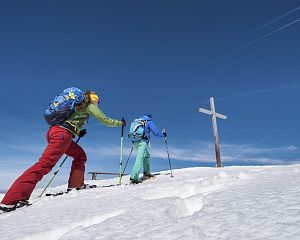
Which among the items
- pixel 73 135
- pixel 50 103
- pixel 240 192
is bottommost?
pixel 240 192

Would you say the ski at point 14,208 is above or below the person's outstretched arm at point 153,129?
below

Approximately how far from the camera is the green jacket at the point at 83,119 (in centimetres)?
627

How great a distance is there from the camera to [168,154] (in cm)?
1230

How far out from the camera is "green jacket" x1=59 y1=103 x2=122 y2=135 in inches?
247

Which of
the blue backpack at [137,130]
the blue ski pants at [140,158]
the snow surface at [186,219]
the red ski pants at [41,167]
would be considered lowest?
the snow surface at [186,219]

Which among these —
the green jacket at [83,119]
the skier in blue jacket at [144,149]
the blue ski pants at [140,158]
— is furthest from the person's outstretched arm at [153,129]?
the green jacket at [83,119]

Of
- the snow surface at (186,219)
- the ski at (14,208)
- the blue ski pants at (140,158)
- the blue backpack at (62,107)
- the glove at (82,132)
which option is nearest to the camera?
the snow surface at (186,219)

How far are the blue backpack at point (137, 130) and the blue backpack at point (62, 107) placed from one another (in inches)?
129

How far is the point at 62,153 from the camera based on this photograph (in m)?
6.13

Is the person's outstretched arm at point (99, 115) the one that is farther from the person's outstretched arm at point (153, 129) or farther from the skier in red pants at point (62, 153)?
the person's outstretched arm at point (153, 129)

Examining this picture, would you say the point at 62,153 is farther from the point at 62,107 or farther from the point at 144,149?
the point at 144,149

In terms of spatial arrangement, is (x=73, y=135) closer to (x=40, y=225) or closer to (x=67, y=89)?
(x=67, y=89)

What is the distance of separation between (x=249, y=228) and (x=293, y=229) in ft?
0.91

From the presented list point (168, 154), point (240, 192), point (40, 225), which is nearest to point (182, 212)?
point (240, 192)
